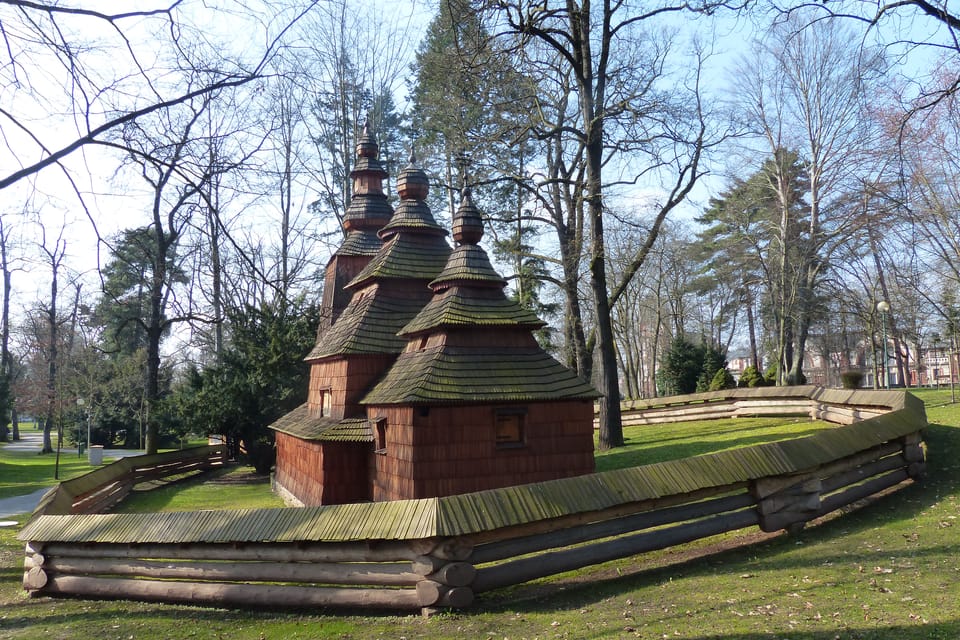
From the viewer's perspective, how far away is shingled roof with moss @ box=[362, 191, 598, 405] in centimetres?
1390

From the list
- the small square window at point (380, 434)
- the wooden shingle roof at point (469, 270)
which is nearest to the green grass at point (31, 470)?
the small square window at point (380, 434)

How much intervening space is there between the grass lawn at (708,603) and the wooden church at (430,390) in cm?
503

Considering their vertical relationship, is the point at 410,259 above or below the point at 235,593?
above

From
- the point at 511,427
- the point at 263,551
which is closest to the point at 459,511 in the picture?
the point at 263,551

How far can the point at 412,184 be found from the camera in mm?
20219

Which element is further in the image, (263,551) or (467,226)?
(467,226)

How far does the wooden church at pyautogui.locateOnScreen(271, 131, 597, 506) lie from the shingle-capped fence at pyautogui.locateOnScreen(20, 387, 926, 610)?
496 cm

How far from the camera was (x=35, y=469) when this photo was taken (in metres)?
30.2

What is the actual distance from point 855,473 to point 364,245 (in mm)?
17660

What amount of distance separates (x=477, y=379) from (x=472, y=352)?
901mm

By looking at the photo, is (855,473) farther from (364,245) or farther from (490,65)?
(364,245)

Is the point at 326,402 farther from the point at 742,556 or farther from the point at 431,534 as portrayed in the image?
the point at 742,556

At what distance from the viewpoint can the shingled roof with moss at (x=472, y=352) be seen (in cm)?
Answer: 1390

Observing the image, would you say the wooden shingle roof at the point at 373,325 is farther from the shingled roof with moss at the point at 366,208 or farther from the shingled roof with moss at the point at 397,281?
the shingled roof with moss at the point at 366,208
